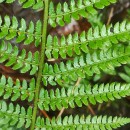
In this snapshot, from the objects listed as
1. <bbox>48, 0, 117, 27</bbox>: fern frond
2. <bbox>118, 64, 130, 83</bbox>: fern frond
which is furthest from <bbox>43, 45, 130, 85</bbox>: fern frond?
<bbox>118, 64, 130, 83</bbox>: fern frond

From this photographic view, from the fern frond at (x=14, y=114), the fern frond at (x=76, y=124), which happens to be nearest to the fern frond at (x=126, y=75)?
the fern frond at (x=76, y=124)

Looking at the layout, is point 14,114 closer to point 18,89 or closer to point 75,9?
point 18,89

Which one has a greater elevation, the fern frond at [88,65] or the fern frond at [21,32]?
the fern frond at [21,32]

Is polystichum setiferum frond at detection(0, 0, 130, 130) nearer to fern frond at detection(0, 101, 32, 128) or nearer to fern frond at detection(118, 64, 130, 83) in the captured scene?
fern frond at detection(0, 101, 32, 128)

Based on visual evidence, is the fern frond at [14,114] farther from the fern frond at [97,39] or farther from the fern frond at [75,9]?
the fern frond at [75,9]

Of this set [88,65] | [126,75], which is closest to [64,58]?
[88,65]

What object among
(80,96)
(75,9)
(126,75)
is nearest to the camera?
(75,9)

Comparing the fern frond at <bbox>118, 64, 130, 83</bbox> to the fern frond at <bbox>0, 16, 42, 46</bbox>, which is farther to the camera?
the fern frond at <bbox>118, 64, 130, 83</bbox>

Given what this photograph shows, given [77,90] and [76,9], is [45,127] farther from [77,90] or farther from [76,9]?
[76,9]

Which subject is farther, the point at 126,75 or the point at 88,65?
the point at 126,75

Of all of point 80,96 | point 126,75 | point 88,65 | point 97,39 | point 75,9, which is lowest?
point 126,75
